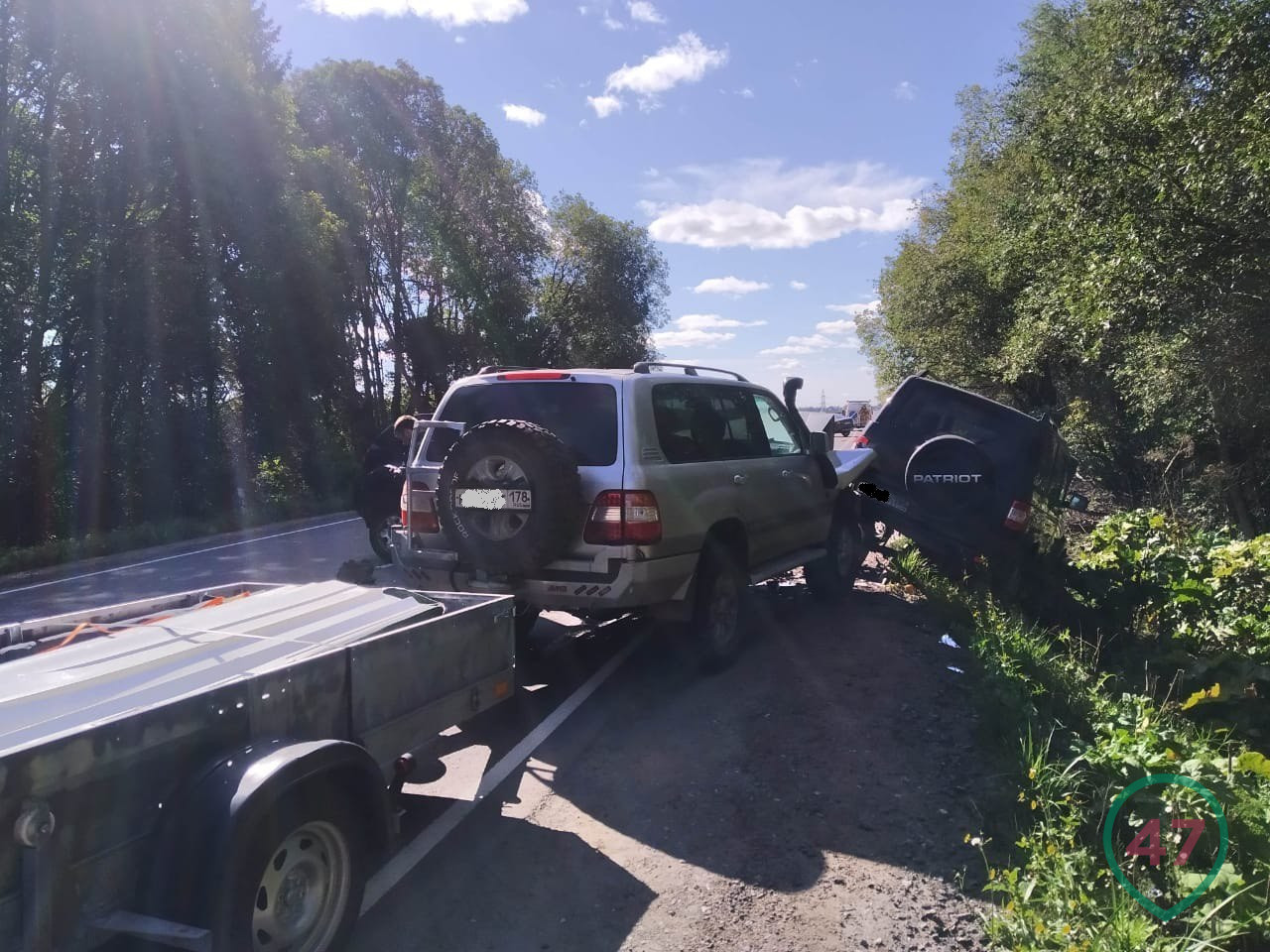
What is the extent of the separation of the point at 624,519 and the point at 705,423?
1396 mm

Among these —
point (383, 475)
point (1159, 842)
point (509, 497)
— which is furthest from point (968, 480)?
point (383, 475)

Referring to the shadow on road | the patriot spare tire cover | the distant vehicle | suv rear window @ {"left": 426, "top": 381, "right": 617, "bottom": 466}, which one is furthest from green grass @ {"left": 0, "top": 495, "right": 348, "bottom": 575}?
the patriot spare tire cover

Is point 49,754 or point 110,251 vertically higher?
point 110,251

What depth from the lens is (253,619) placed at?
4.04 meters

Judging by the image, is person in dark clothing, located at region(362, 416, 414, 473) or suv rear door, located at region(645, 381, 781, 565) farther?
person in dark clothing, located at region(362, 416, 414, 473)

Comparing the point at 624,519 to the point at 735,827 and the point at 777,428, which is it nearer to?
the point at 735,827

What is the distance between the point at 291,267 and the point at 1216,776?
2281 centimetres

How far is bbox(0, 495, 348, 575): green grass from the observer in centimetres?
1414

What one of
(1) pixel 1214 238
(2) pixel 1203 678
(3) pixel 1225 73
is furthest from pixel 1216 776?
(3) pixel 1225 73

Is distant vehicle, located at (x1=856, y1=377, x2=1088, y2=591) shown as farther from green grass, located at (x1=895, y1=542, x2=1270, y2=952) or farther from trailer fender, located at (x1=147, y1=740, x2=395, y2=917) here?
trailer fender, located at (x1=147, y1=740, x2=395, y2=917)

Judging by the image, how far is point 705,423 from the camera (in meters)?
6.43

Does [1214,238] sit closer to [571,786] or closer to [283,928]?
[571,786]

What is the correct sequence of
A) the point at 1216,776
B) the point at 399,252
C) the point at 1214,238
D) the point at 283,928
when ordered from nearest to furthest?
the point at 283,928 < the point at 1216,776 < the point at 1214,238 < the point at 399,252

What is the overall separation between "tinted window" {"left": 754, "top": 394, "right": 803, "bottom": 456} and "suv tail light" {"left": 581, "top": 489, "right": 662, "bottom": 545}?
7.27 ft
